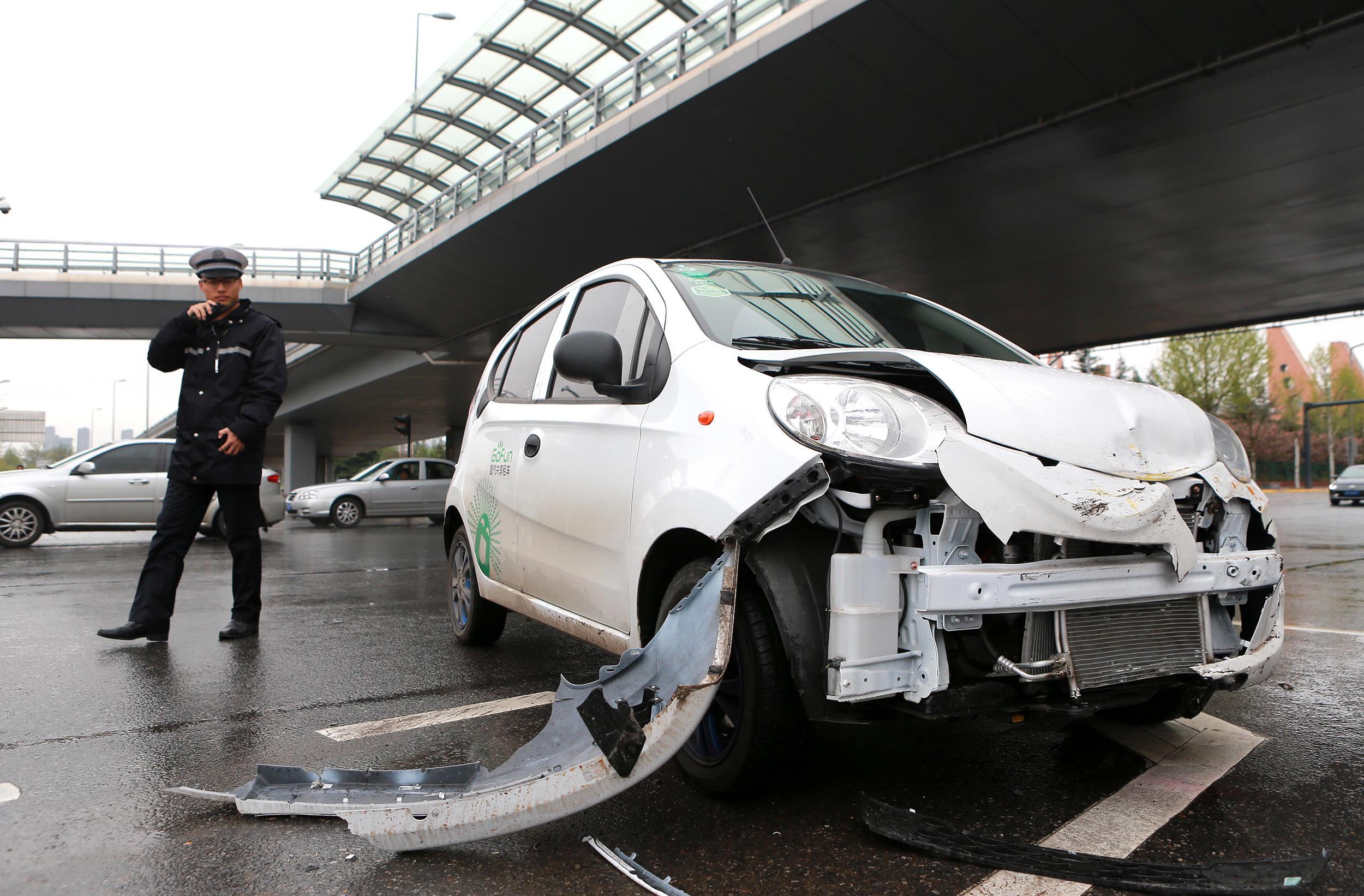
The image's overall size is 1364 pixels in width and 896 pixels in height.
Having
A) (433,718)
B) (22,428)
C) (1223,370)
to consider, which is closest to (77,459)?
(433,718)

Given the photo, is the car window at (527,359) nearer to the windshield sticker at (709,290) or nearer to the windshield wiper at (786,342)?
the windshield sticker at (709,290)

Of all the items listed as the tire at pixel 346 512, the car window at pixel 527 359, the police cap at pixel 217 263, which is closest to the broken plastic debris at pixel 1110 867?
the car window at pixel 527 359

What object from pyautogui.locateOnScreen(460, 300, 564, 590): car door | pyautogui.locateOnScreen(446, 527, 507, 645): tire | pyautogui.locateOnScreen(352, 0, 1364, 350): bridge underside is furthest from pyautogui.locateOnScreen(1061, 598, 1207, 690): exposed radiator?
pyautogui.locateOnScreen(352, 0, 1364, 350): bridge underside

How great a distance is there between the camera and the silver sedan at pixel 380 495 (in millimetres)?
19703

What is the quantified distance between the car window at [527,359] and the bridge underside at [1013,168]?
8.23 meters

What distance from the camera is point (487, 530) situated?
4410mm

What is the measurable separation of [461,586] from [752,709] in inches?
114

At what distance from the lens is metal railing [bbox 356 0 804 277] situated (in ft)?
44.0

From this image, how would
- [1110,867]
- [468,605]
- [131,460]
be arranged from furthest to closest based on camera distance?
[131,460]
[468,605]
[1110,867]

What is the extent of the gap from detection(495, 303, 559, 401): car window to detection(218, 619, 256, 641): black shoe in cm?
202

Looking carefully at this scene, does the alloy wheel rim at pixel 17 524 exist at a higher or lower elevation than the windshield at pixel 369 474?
lower

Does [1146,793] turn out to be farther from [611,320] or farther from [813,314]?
[611,320]

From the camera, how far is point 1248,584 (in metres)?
2.71

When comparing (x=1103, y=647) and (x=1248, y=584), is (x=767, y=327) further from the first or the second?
(x=1248, y=584)
